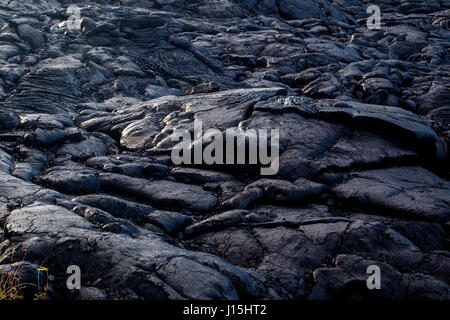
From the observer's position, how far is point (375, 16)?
18062 millimetres

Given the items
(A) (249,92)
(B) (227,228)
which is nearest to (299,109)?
(A) (249,92)

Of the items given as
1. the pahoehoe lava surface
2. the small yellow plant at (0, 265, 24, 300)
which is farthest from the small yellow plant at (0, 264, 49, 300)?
the pahoehoe lava surface

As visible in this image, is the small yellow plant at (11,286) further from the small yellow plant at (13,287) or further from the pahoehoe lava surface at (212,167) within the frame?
the pahoehoe lava surface at (212,167)

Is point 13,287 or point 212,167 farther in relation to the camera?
point 212,167

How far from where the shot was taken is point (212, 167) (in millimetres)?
6566

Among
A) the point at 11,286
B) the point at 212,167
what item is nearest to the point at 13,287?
the point at 11,286

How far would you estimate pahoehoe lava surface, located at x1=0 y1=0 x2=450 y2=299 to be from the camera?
13.4 feet

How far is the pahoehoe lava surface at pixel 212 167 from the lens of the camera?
161 inches

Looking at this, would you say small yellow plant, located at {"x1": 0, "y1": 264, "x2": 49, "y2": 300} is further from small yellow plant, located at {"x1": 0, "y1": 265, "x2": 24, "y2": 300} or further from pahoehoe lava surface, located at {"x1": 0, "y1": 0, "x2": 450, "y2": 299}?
pahoehoe lava surface, located at {"x1": 0, "y1": 0, "x2": 450, "y2": 299}

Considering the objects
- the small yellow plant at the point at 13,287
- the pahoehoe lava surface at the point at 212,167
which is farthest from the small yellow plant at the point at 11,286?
the pahoehoe lava surface at the point at 212,167

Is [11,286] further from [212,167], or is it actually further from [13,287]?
[212,167]

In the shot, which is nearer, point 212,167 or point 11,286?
point 11,286
